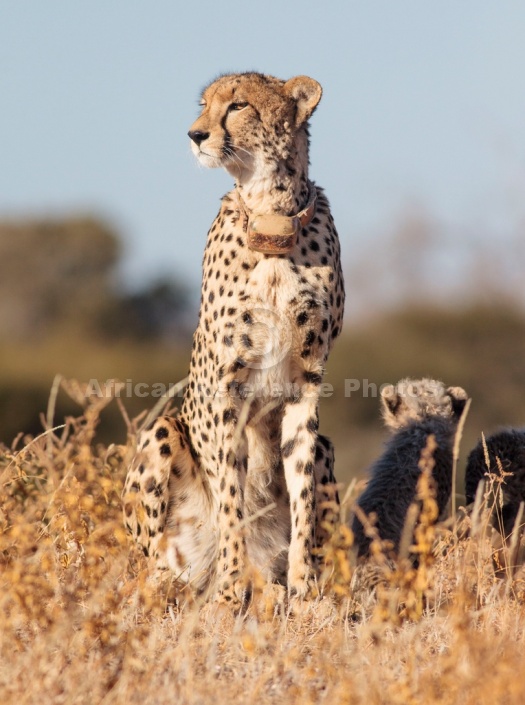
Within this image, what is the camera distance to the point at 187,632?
2.72m

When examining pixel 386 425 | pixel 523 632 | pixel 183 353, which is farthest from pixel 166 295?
pixel 523 632

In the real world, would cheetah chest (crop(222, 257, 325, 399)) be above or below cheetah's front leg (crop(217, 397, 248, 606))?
above

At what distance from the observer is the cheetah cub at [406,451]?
170 inches

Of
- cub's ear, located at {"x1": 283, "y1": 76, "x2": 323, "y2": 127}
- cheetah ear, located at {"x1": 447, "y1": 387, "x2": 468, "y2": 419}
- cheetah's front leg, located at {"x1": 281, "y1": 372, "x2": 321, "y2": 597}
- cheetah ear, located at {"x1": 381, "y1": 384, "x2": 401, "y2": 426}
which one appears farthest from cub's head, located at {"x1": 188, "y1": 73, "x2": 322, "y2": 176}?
cheetah ear, located at {"x1": 447, "y1": 387, "x2": 468, "y2": 419}

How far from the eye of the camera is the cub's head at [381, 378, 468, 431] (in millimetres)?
4934

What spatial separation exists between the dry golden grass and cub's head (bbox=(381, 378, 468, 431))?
1136 millimetres

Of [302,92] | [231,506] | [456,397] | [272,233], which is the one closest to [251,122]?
[302,92]

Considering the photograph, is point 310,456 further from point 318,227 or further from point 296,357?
point 318,227

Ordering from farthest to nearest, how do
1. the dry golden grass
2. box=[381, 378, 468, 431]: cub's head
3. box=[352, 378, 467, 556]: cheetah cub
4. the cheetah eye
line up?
box=[381, 378, 468, 431]: cub's head
box=[352, 378, 467, 556]: cheetah cub
the cheetah eye
the dry golden grass

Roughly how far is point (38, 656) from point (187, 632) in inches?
13.6

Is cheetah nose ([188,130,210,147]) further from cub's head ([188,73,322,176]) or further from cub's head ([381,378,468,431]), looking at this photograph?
cub's head ([381,378,468,431])

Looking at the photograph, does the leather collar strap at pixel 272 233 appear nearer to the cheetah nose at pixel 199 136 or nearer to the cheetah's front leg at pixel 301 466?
the cheetah nose at pixel 199 136

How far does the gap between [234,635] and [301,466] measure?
101 centimetres

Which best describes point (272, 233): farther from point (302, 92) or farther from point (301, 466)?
point (301, 466)
